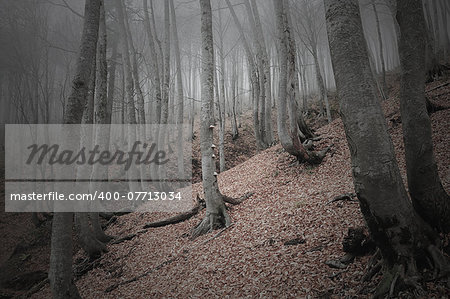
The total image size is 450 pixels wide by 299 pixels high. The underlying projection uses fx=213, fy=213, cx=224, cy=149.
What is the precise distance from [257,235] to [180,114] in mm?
8255

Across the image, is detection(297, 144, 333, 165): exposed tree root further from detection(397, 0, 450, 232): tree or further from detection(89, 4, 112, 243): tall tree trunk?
detection(89, 4, 112, 243): tall tree trunk

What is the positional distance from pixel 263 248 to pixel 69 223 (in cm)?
337

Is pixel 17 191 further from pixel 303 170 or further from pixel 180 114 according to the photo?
pixel 303 170

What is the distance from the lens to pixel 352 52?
2232mm

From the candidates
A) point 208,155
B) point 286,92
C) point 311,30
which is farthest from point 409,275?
point 311,30

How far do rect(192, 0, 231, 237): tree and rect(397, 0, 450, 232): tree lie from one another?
3965mm

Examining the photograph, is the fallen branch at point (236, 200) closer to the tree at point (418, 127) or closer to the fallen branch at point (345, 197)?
the fallen branch at point (345, 197)

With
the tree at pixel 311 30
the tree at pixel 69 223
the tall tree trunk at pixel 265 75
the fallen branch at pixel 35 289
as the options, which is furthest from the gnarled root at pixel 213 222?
the tree at pixel 311 30

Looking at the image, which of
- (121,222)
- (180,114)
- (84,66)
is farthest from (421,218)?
(180,114)

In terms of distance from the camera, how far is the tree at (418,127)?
2527 millimetres

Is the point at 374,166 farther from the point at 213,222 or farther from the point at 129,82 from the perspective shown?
the point at 129,82

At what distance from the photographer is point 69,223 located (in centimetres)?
342

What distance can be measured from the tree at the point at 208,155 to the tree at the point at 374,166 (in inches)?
147

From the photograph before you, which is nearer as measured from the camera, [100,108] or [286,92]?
[100,108]
